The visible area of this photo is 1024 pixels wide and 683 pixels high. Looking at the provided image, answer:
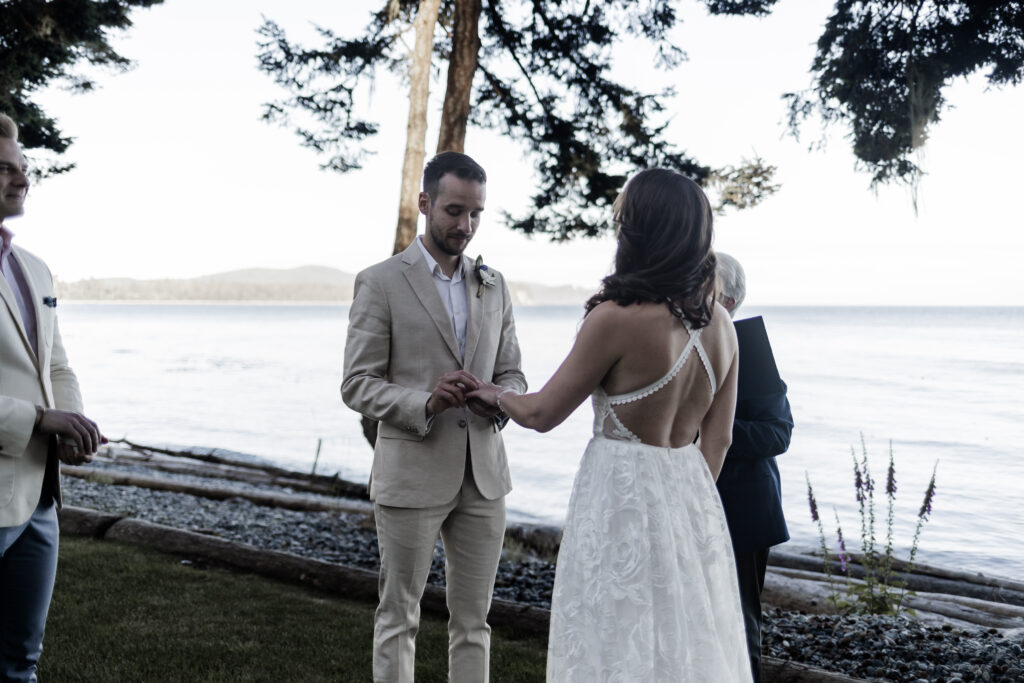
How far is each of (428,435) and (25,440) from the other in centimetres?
126

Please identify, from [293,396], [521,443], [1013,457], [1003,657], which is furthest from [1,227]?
[293,396]

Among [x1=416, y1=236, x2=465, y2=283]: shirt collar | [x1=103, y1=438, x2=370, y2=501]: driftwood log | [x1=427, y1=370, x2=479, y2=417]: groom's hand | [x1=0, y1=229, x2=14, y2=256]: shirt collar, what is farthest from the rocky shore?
[x1=0, y1=229, x2=14, y2=256]: shirt collar

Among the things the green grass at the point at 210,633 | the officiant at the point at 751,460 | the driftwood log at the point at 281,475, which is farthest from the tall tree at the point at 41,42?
the officiant at the point at 751,460

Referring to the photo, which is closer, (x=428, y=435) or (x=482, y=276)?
(x=428, y=435)

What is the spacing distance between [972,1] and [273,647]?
6.24m

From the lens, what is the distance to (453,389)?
271 cm

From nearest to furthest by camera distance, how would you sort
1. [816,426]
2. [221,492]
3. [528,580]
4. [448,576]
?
[448,576] < [528,580] < [221,492] < [816,426]

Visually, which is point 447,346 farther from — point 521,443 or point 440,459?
point 521,443

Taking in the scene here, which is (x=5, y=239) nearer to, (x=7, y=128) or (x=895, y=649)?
(x=7, y=128)

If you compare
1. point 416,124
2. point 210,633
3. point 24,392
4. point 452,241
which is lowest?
point 210,633

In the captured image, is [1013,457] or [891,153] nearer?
[891,153]

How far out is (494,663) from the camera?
4039 millimetres

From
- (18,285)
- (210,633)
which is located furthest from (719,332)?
(210,633)

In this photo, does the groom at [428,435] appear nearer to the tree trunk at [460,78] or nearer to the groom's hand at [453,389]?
the groom's hand at [453,389]
